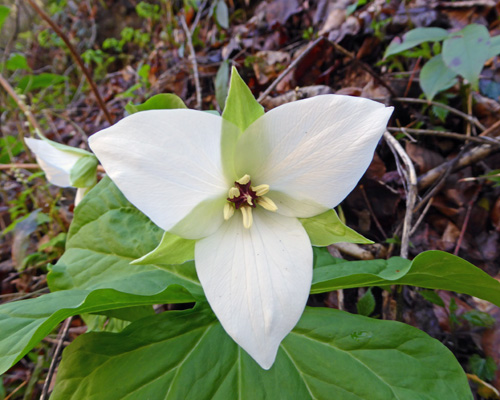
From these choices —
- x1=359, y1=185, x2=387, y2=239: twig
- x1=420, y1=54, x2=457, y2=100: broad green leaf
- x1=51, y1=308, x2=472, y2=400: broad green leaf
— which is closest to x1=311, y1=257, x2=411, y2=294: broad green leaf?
x1=51, y1=308, x2=472, y2=400: broad green leaf

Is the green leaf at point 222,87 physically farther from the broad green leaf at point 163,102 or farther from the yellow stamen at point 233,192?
the yellow stamen at point 233,192

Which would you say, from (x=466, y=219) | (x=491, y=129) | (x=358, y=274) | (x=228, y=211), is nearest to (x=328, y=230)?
(x=358, y=274)

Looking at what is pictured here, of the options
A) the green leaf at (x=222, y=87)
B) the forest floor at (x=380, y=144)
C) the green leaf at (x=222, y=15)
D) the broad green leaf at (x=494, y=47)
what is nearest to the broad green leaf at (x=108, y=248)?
the forest floor at (x=380, y=144)

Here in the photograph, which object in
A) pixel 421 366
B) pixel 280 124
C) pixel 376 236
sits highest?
pixel 280 124

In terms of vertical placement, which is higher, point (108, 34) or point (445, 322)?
point (108, 34)

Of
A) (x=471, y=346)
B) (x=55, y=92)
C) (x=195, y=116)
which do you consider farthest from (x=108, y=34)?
(x=471, y=346)

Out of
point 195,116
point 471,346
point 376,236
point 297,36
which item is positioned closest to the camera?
point 195,116

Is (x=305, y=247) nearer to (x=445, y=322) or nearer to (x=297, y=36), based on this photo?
(x=445, y=322)
